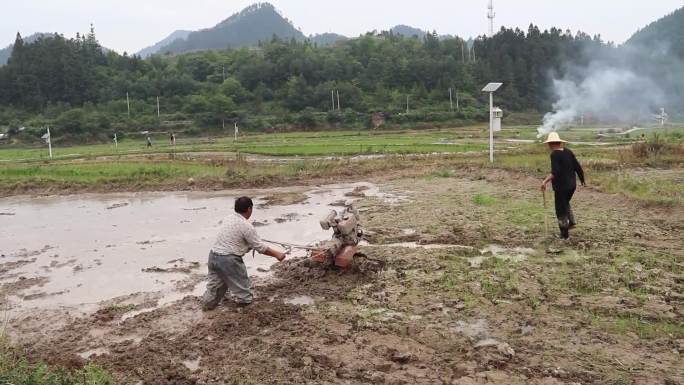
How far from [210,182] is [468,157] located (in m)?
11.0

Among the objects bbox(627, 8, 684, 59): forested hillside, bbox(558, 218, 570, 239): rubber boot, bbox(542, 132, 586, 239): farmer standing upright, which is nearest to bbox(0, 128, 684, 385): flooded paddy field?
bbox(558, 218, 570, 239): rubber boot

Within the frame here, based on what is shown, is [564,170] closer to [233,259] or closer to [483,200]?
[483,200]

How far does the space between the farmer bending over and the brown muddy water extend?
3.02 feet

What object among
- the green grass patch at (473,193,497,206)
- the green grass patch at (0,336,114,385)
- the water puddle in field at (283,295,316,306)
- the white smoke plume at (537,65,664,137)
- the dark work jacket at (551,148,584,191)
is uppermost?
the white smoke plume at (537,65,664,137)

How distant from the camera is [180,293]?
24.7 feet

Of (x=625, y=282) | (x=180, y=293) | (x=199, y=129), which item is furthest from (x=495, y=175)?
(x=199, y=129)

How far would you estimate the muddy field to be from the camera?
4938 mm

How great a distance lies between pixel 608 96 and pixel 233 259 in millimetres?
65115

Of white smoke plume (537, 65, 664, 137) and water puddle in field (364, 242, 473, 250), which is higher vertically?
white smoke plume (537, 65, 664, 137)

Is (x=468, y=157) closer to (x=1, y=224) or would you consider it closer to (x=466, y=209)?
(x=466, y=209)

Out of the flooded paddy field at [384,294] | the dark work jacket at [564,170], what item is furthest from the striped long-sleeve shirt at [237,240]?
the dark work jacket at [564,170]

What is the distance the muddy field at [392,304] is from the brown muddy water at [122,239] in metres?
0.05

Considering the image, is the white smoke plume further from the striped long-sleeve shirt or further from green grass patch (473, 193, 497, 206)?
the striped long-sleeve shirt

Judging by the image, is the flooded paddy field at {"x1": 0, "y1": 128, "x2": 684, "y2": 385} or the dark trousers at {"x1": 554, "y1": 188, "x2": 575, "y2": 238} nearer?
the flooded paddy field at {"x1": 0, "y1": 128, "x2": 684, "y2": 385}
